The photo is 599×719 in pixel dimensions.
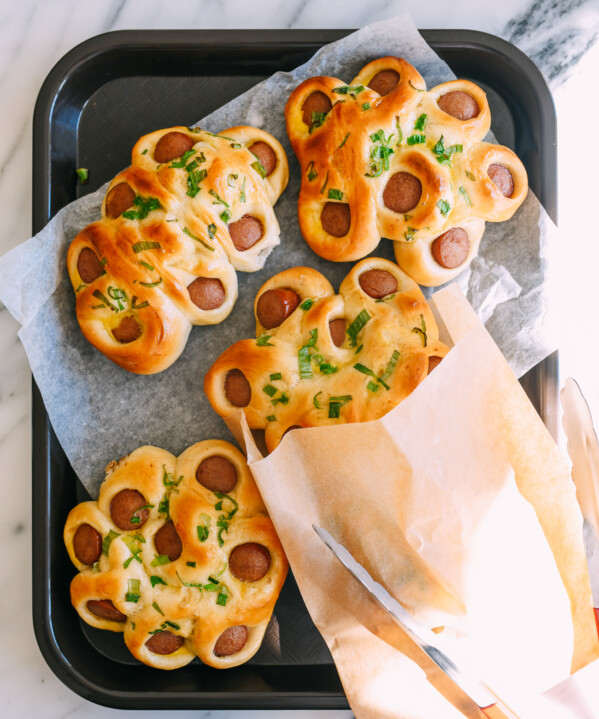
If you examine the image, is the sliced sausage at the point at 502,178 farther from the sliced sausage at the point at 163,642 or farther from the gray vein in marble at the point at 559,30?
the sliced sausage at the point at 163,642

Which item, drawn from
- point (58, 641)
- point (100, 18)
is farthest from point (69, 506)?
point (100, 18)

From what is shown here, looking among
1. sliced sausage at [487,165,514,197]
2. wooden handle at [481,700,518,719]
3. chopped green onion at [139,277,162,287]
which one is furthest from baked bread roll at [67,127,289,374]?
wooden handle at [481,700,518,719]

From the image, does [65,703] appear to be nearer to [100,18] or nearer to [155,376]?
[155,376]

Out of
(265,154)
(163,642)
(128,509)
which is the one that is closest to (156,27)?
(265,154)

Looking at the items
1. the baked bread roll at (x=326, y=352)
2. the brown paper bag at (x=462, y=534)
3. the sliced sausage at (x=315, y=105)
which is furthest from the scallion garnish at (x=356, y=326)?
the sliced sausage at (x=315, y=105)

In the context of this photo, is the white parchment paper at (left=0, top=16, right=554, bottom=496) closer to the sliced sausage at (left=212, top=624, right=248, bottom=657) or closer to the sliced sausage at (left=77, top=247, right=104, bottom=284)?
the sliced sausage at (left=77, top=247, right=104, bottom=284)
